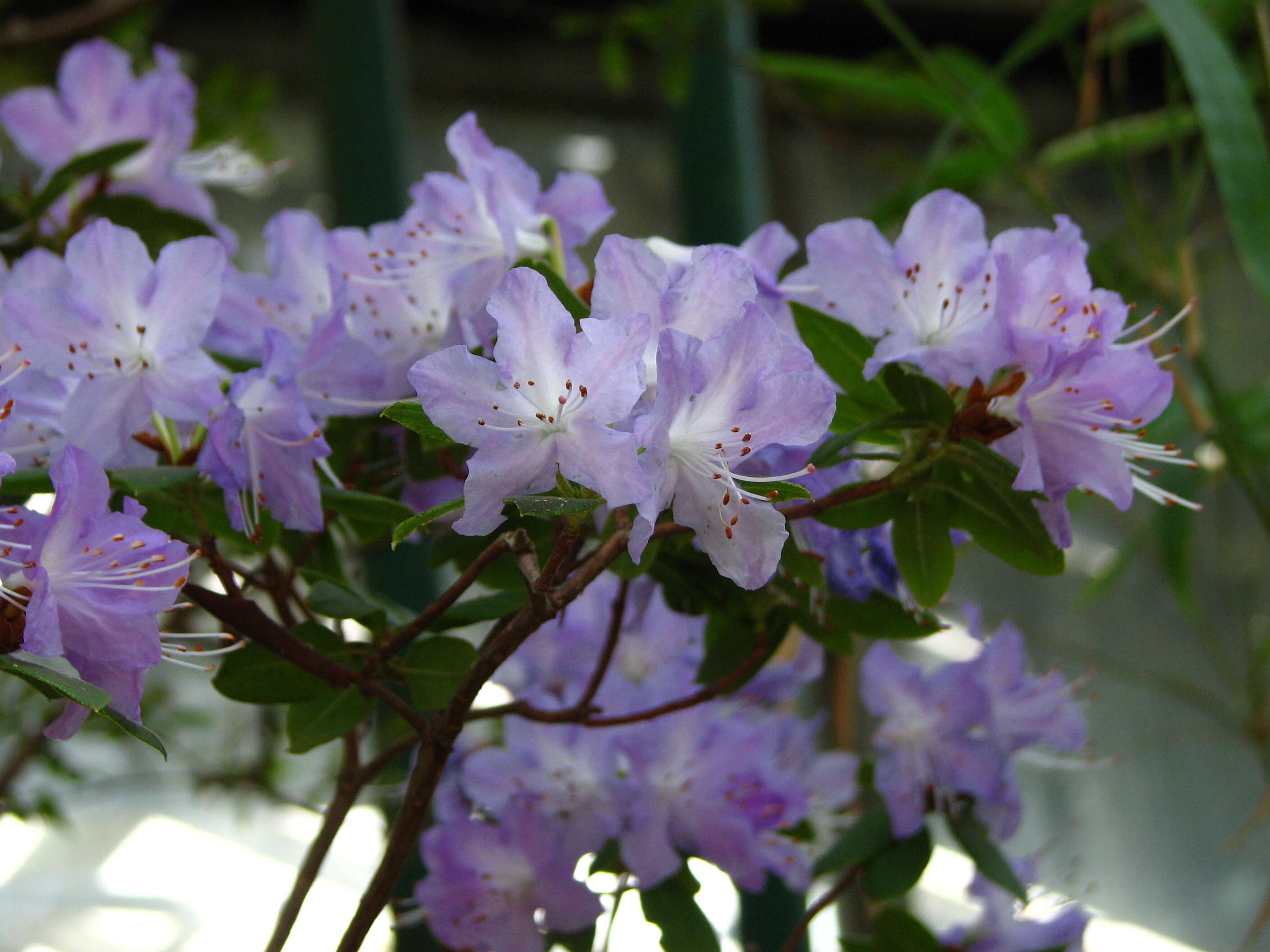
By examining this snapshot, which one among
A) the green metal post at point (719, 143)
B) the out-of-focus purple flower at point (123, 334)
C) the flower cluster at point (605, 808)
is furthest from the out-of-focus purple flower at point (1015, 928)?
the green metal post at point (719, 143)

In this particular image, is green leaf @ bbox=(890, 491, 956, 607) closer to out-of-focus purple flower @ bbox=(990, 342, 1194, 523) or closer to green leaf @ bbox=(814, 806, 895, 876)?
out-of-focus purple flower @ bbox=(990, 342, 1194, 523)

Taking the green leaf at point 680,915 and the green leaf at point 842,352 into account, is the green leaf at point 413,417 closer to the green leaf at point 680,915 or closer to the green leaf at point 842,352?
the green leaf at point 842,352

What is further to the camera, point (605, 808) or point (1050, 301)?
point (605, 808)

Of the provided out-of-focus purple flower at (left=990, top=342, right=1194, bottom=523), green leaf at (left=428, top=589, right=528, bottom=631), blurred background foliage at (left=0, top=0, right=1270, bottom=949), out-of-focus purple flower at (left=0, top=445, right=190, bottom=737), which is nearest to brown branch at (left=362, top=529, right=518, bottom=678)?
green leaf at (left=428, top=589, right=528, bottom=631)

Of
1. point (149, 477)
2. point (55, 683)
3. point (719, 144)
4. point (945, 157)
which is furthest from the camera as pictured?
point (719, 144)

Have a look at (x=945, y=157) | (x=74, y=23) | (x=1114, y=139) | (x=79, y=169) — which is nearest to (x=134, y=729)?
(x=79, y=169)

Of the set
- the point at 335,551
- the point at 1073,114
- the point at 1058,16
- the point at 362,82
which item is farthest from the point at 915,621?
the point at 1073,114

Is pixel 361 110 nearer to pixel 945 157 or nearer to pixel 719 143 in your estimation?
pixel 719 143
